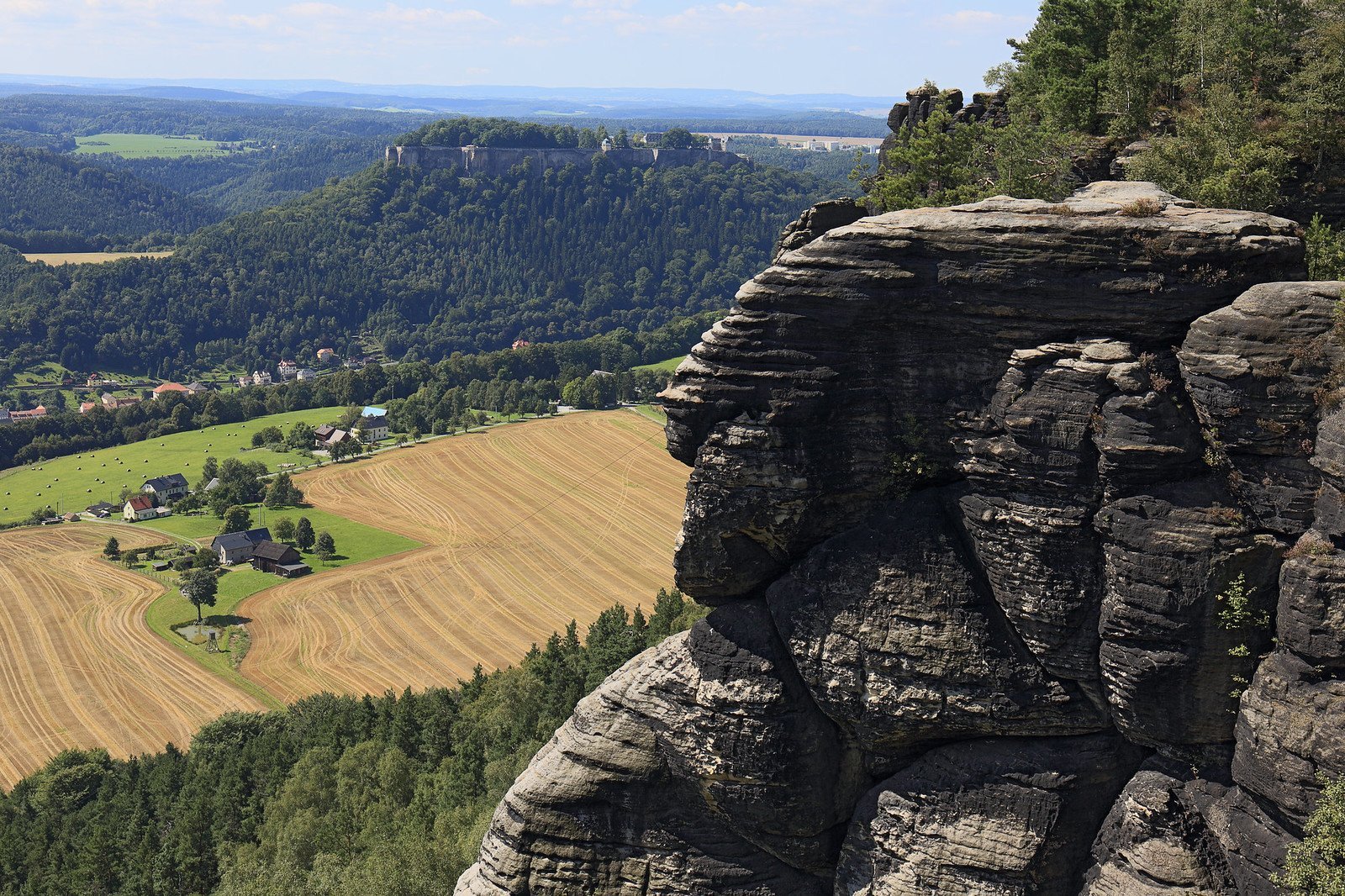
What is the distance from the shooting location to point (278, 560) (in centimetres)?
11188

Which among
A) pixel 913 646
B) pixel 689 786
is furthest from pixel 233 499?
pixel 913 646

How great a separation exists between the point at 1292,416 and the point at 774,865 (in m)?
14.8

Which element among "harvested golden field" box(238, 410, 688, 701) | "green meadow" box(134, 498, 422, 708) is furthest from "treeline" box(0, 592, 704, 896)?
"green meadow" box(134, 498, 422, 708)

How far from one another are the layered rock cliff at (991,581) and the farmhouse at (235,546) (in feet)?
311

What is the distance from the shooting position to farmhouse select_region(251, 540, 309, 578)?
363 feet

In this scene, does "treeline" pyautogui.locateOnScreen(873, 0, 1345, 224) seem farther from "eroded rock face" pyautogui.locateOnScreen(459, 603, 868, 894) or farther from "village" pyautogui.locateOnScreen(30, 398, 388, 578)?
"village" pyautogui.locateOnScreen(30, 398, 388, 578)

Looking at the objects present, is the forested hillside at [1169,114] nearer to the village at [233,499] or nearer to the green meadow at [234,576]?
the green meadow at [234,576]

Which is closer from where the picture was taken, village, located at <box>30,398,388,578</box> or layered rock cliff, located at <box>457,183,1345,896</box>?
layered rock cliff, located at <box>457,183,1345,896</box>

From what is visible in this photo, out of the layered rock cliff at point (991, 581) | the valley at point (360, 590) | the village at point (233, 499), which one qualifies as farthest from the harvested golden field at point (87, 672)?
the layered rock cliff at point (991, 581)

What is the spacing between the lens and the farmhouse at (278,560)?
110750 mm

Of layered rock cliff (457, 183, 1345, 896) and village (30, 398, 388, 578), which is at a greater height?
layered rock cliff (457, 183, 1345, 896)

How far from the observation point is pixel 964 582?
75.7ft

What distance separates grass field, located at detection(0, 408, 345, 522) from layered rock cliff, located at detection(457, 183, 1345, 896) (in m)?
134

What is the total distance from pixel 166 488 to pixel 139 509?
25.7ft
